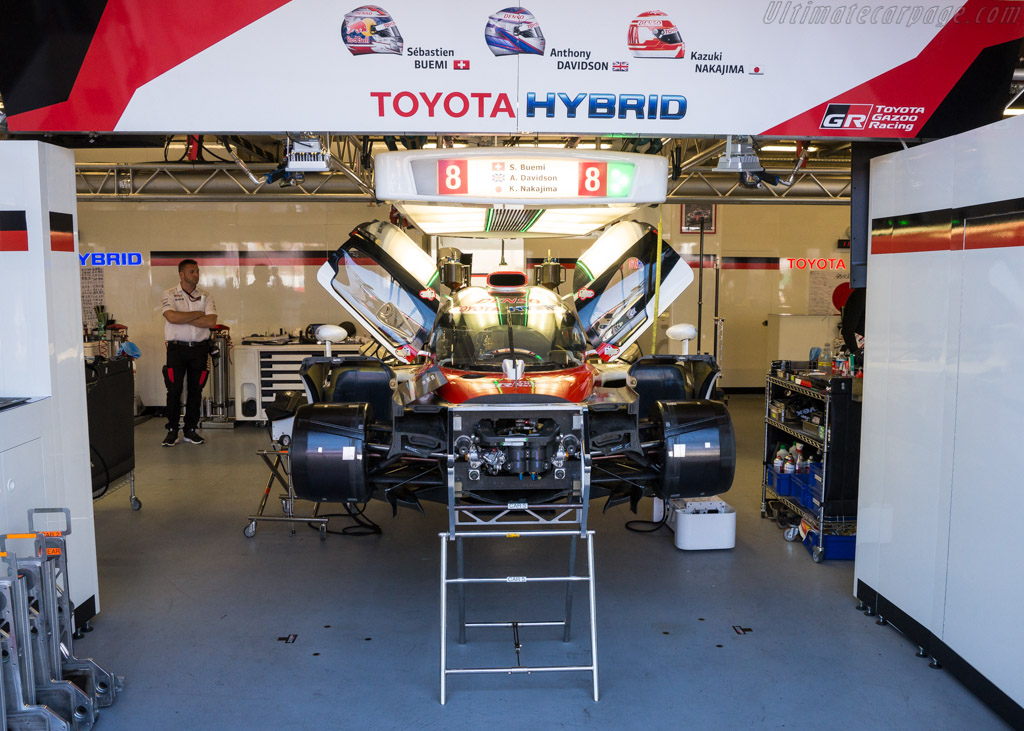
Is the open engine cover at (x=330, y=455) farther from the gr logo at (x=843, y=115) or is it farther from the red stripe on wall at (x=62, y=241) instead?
the gr logo at (x=843, y=115)

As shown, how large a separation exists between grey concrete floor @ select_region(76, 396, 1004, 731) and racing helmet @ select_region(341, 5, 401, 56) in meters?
3.12

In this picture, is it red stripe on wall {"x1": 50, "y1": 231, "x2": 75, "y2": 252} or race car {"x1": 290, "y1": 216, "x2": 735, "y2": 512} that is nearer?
race car {"x1": 290, "y1": 216, "x2": 735, "y2": 512}

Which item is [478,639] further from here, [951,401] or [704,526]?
[951,401]

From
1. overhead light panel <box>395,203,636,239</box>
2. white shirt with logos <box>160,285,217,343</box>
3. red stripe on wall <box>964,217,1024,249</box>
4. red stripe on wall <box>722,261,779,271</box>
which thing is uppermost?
red stripe on wall <box>722,261,779,271</box>

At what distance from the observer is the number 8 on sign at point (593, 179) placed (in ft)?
13.5

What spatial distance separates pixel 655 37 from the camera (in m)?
4.06

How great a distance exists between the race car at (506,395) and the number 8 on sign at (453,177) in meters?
1.00

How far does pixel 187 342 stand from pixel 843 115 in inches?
309

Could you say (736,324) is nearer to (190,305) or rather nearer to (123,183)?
(190,305)


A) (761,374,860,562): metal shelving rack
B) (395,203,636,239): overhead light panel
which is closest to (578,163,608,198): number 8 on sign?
(395,203,636,239): overhead light panel

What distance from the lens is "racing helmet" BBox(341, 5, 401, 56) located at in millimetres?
3984

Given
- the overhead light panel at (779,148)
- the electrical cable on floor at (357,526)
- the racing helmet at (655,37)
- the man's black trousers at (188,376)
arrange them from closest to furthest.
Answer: the racing helmet at (655,37), the electrical cable on floor at (357,526), the man's black trousers at (188,376), the overhead light panel at (779,148)

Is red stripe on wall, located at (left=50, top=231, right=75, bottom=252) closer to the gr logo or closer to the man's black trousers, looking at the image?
the gr logo

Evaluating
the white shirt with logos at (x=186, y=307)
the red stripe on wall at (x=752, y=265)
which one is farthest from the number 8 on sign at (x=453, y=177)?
the red stripe on wall at (x=752, y=265)
